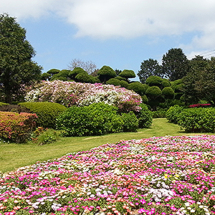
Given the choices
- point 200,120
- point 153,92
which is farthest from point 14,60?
point 153,92

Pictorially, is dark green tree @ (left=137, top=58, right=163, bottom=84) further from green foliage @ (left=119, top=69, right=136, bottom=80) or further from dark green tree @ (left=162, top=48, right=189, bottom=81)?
green foliage @ (left=119, top=69, right=136, bottom=80)

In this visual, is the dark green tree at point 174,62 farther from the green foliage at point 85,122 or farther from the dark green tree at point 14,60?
the green foliage at point 85,122

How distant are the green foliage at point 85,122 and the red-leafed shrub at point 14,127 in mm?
2092

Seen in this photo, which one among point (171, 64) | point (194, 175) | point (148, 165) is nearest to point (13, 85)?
point (148, 165)

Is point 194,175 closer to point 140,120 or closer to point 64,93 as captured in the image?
point 140,120

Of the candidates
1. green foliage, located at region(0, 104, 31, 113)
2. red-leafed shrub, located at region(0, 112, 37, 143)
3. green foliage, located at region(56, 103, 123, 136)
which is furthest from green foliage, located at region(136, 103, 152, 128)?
red-leafed shrub, located at region(0, 112, 37, 143)

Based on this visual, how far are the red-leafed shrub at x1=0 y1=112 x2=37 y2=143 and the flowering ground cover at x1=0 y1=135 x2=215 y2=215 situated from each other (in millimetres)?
4116

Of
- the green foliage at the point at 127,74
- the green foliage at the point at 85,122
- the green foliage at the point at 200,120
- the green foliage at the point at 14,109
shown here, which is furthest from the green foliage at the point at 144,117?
the green foliage at the point at 127,74

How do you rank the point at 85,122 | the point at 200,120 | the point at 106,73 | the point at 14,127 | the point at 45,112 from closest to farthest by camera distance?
the point at 14,127
the point at 85,122
the point at 200,120
the point at 45,112
the point at 106,73

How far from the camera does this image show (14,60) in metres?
16.6

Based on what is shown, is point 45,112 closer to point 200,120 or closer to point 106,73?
point 200,120

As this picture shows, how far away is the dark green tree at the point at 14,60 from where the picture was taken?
54.6 feet

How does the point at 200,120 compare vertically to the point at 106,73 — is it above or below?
below

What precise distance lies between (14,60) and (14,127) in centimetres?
872
